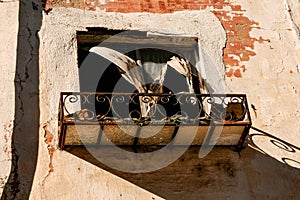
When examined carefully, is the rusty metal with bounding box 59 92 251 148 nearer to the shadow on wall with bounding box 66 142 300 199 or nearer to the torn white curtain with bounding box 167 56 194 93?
the shadow on wall with bounding box 66 142 300 199

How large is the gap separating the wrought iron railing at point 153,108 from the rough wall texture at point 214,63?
14.2 inches

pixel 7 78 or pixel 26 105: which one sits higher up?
pixel 7 78

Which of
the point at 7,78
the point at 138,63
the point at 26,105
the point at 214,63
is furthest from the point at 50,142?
the point at 214,63

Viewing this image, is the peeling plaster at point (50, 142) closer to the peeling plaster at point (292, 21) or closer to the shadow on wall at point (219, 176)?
the shadow on wall at point (219, 176)

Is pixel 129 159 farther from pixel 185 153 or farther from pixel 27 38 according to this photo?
pixel 27 38

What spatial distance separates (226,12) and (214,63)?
0.86m

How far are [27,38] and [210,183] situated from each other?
2573 millimetres

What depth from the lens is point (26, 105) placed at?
6598 millimetres

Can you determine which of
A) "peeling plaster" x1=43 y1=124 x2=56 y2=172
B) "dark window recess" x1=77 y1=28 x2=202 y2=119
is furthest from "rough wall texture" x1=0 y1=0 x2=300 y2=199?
"dark window recess" x1=77 y1=28 x2=202 y2=119

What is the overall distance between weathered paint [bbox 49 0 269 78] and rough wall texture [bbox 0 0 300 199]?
0.04 feet

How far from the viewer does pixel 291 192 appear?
645 centimetres

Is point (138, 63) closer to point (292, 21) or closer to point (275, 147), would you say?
point (275, 147)

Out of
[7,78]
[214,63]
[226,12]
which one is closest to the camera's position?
[7,78]

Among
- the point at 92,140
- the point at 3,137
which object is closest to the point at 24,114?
the point at 3,137
